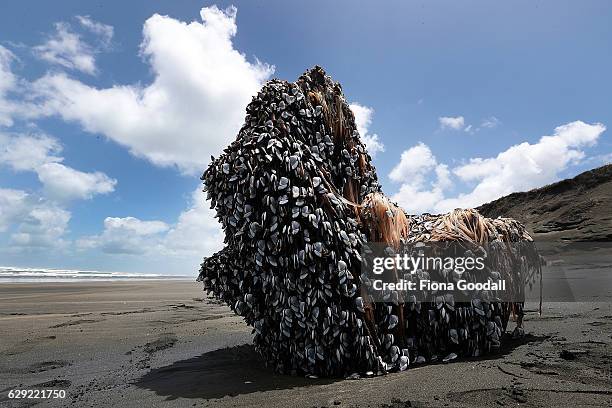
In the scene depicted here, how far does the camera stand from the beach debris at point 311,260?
487cm

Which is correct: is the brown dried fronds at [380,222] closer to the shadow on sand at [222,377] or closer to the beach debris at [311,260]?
the beach debris at [311,260]

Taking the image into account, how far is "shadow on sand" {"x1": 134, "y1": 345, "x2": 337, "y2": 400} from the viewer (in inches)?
183

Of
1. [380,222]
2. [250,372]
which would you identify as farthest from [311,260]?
[250,372]

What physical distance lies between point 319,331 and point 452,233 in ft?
7.32

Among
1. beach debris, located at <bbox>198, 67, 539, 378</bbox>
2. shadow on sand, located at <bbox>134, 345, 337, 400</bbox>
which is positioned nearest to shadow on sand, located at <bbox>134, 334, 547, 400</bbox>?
shadow on sand, located at <bbox>134, 345, 337, 400</bbox>

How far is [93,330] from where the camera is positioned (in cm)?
952

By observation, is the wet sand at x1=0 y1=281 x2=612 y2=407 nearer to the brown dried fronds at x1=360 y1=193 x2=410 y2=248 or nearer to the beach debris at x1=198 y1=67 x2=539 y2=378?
the beach debris at x1=198 y1=67 x2=539 y2=378

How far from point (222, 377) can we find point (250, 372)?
359mm

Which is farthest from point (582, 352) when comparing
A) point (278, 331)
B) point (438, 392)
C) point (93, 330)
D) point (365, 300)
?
point (93, 330)

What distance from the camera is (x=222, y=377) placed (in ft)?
17.3

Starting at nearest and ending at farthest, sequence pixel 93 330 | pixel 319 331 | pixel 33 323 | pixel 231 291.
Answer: pixel 319 331 < pixel 231 291 < pixel 93 330 < pixel 33 323

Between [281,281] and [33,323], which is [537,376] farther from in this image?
[33,323]

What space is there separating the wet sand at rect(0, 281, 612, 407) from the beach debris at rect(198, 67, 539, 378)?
32cm

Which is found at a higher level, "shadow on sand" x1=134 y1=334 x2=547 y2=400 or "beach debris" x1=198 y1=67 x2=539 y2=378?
"beach debris" x1=198 y1=67 x2=539 y2=378
